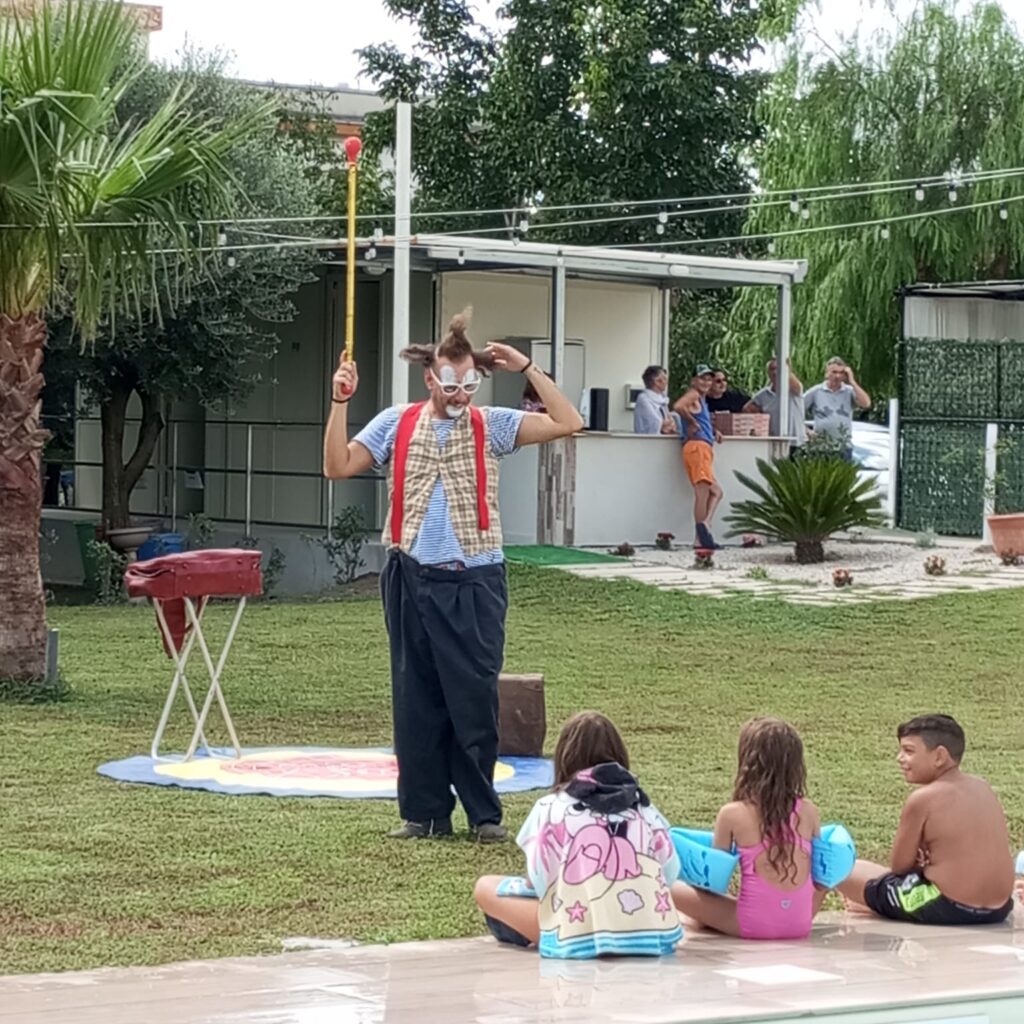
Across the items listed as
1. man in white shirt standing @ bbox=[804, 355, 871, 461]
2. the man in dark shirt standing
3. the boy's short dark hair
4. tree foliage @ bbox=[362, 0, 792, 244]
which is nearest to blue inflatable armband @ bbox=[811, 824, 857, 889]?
the boy's short dark hair

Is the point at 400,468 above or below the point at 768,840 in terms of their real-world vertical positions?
above

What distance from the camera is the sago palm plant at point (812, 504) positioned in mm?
18938

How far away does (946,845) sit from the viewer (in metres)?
6.47

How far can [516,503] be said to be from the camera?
67.8 ft

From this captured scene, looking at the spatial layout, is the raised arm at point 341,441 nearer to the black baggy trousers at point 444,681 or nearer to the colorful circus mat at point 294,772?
the black baggy trousers at point 444,681

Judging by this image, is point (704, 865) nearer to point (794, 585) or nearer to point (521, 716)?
point (521, 716)

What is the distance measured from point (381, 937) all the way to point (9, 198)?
6558 mm

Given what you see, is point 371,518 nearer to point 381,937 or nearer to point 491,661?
point 491,661

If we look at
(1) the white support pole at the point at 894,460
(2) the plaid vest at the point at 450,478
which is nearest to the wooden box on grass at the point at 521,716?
(2) the plaid vest at the point at 450,478

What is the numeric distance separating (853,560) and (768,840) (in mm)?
13305

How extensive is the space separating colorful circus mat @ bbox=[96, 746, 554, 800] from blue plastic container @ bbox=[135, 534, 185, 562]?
34.4ft

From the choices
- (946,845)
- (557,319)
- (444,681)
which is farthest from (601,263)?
(946,845)

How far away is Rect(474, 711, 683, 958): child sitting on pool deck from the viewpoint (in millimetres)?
5773

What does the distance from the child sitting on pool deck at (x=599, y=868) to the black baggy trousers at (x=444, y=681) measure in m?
1.84
